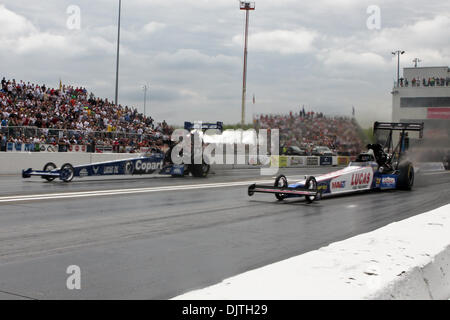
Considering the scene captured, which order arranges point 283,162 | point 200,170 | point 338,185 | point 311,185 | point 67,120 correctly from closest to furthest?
point 311,185
point 338,185
point 200,170
point 67,120
point 283,162

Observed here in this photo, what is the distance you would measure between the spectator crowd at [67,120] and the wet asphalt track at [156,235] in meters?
9.98

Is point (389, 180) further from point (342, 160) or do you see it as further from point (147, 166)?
point (342, 160)

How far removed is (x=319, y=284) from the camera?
146 inches

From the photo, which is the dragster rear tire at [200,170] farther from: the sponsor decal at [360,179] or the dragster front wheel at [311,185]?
the dragster front wheel at [311,185]

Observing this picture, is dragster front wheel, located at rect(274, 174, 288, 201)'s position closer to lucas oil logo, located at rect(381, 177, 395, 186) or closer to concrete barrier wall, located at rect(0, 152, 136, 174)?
lucas oil logo, located at rect(381, 177, 395, 186)

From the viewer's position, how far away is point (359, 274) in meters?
3.96

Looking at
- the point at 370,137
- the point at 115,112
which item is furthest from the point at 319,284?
the point at 115,112

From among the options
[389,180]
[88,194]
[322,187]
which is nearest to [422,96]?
[389,180]

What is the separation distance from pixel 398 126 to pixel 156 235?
1276 cm

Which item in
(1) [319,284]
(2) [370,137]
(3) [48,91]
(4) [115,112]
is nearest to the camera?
(1) [319,284]

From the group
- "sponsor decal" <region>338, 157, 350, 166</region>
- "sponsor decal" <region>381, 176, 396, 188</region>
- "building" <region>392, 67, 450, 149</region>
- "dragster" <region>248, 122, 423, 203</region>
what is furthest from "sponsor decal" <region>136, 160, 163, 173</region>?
"building" <region>392, 67, 450, 149</region>
